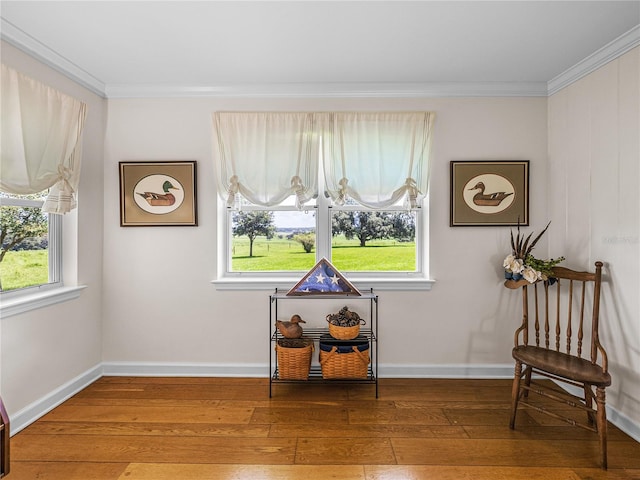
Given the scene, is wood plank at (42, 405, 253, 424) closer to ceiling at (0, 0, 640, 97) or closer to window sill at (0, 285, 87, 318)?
window sill at (0, 285, 87, 318)

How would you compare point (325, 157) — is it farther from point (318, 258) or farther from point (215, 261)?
point (215, 261)

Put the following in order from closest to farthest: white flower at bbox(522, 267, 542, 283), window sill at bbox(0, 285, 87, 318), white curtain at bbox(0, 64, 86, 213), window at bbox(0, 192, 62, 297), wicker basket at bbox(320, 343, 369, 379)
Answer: white curtain at bbox(0, 64, 86, 213) → window sill at bbox(0, 285, 87, 318) → window at bbox(0, 192, 62, 297) → white flower at bbox(522, 267, 542, 283) → wicker basket at bbox(320, 343, 369, 379)

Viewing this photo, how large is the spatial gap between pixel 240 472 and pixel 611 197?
281 centimetres

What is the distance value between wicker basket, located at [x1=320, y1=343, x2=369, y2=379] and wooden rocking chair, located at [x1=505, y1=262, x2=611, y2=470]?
39.5 inches

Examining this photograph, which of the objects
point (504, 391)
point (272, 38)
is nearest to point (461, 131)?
point (272, 38)

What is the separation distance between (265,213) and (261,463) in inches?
74.7

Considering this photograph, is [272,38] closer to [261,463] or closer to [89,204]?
[89,204]

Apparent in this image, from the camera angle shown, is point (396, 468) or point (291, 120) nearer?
point (396, 468)

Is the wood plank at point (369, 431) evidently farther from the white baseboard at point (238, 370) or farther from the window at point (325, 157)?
the window at point (325, 157)

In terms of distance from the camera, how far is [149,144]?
3021mm

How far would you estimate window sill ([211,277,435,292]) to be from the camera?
118 inches

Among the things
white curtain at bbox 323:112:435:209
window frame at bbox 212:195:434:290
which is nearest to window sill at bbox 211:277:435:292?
window frame at bbox 212:195:434:290

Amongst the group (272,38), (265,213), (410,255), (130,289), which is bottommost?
(130,289)

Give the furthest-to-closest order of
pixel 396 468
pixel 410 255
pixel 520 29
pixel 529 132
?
pixel 410 255, pixel 529 132, pixel 520 29, pixel 396 468
